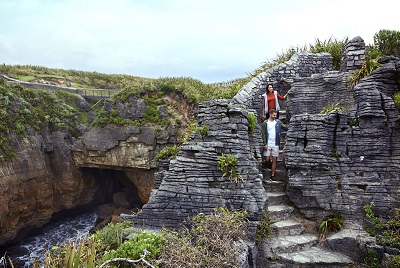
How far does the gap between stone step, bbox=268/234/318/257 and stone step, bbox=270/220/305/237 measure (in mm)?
90

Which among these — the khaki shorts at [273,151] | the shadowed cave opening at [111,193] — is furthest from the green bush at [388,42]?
the shadowed cave opening at [111,193]

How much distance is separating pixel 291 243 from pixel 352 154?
8.81 ft

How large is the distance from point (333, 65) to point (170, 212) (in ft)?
27.2

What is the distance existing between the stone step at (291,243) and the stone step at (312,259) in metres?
0.09

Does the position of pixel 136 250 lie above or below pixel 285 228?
above

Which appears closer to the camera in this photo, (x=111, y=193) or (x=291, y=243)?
(x=291, y=243)

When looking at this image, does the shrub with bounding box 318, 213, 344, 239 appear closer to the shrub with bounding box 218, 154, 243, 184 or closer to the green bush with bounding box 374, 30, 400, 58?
the shrub with bounding box 218, 154, 243, 184

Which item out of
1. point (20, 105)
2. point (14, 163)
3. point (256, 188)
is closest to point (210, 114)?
point (256, 188)

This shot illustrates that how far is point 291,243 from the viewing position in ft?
20.4

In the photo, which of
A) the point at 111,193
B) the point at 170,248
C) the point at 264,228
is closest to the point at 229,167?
the point at 264,228

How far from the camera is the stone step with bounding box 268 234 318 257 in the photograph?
239 inches

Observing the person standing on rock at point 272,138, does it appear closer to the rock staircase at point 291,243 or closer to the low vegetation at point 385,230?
the rock staircase at point 291,243

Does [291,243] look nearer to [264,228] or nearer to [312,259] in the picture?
[312,259]

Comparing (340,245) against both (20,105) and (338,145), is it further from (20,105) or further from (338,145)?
(20,105)
